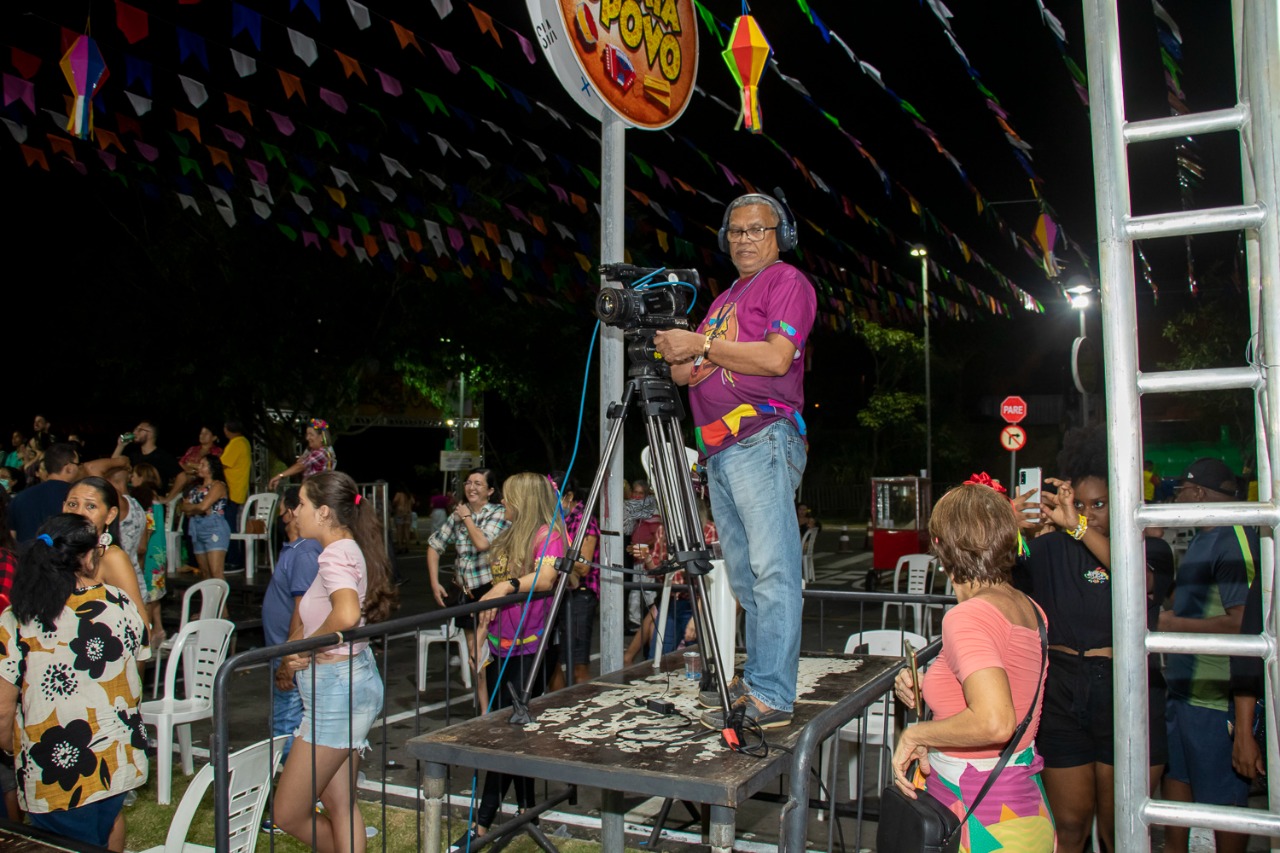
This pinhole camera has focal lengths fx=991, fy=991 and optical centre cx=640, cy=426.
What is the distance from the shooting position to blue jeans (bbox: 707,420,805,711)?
2809mm

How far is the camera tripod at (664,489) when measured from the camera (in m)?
2.91

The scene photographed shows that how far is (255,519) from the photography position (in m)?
13.0

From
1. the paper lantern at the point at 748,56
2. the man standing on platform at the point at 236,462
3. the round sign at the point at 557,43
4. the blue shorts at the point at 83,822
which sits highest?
the paper lantern at the point at 748,56

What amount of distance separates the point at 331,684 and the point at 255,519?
9.85m

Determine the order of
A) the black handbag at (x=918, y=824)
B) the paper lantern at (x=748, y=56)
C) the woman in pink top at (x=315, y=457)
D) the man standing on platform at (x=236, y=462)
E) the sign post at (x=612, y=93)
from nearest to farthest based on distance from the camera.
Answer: the black handbag at (x=918, y=824) → the sign post at (x=612, y=93) → the paper lantern at (x=748, y=56) → the woman in pink top at (x=315, y=457) → the man standing on platform at (x=236, y=462)

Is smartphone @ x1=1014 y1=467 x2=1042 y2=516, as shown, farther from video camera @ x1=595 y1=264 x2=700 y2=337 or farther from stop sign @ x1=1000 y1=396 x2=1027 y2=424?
stop sign @ x1=1000 y1=396 x2=1027 y2=424

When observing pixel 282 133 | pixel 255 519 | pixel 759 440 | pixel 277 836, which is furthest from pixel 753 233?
pixel 255 519

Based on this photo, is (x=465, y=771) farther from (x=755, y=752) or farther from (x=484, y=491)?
(x=755, y=752)

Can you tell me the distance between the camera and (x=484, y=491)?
719cm

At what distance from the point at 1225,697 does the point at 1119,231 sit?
8.75 ft

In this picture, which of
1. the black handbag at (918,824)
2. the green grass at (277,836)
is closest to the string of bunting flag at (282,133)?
the green grass at (277,836)

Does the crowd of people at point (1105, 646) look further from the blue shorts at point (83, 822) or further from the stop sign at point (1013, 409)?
the stop sign at point (1013, 409)

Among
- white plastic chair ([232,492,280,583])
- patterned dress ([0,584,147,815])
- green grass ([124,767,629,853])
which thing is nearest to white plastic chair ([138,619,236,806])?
green grass ([124,767,629,853])

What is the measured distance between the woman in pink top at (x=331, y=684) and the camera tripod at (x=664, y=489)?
1.23 m
